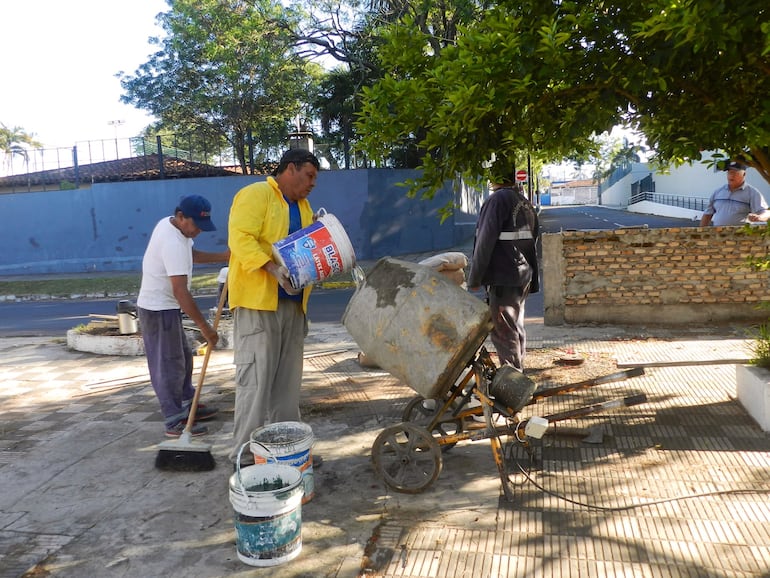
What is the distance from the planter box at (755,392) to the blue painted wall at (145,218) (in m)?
15.0

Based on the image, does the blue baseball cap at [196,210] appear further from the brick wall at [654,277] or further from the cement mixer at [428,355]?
the brick wall at [654,277]

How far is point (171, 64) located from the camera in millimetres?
22844

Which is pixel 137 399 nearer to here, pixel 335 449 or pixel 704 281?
pixel 335 449

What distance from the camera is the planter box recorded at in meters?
4.14

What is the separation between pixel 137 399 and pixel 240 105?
17.4m

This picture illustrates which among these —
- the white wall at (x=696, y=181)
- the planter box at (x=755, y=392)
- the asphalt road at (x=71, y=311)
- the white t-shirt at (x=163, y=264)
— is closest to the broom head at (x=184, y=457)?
the white t-shirt at (x=163, y=264)

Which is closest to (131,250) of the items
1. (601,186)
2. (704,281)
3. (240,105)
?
(240,105)

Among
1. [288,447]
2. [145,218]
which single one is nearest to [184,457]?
[288,447]

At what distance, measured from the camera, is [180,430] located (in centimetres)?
462

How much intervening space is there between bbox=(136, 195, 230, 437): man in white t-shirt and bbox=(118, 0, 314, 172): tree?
16.0m

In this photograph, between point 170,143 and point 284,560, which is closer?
point 284,560

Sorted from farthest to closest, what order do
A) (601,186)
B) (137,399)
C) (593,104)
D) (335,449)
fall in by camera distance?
(601,186)
(137,399)
(335,449)
(593,104)

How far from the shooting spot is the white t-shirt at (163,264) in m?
4.41

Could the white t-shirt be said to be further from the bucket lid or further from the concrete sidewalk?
the bucket lid
